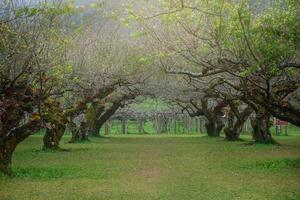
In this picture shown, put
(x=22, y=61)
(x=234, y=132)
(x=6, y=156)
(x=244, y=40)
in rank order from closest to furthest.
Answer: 1. (x=22, y=61)
2. (x=244, y=40)
3. (x=6, y=156)
4. (x=234, y=132)

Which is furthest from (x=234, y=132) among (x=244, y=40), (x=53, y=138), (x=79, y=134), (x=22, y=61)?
(x=22, y=61)

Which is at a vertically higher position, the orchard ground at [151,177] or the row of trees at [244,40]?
the row of trees at [244,40]

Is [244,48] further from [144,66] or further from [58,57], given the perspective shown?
[144,66]

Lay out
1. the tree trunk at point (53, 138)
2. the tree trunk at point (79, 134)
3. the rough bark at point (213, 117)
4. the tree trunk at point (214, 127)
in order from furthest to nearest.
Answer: the tree trunk at point (214, 127)
the rough bark at point (213, 117)
the tree trunk at point (79, 134)
the tree trunk at point (53, 138)

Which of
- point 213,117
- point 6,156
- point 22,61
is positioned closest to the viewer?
point 22,61

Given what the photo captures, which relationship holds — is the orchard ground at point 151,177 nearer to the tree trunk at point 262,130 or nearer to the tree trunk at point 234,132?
the tree trunk at point 262,130

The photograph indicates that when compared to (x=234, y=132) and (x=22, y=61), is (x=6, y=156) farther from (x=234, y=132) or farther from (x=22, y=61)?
(x=234, y=132)

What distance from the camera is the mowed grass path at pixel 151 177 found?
49.2 feet

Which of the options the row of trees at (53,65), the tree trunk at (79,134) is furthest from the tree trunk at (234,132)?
the tree trunk at (79,134)

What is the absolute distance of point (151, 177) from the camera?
62.4 feet

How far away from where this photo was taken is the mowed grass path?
14992 mm

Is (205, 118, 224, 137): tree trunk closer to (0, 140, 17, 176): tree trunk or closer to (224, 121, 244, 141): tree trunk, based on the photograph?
(224, 121, 244, 141): tree trunk

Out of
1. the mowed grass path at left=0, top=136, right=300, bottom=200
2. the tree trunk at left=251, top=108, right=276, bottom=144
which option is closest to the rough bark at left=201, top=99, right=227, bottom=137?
the tree trunk at left=251, top=108, right=276, bottom=144

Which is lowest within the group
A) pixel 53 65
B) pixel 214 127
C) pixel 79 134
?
pixel 79 134
